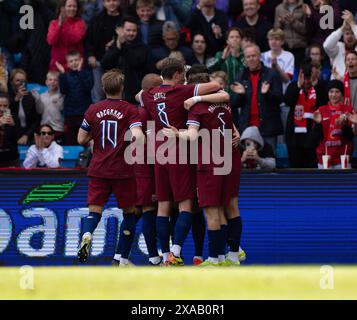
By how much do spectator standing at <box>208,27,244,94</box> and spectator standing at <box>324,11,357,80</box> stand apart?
122 cm

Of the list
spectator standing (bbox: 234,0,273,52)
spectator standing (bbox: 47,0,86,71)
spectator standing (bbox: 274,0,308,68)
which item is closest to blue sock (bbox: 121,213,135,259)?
spectator standing (bbox: 47,0,86,71)

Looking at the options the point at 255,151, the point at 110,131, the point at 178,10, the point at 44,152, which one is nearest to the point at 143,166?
the point at 110,131

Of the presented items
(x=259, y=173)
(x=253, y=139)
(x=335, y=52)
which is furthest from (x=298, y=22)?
(x=259, y=173)

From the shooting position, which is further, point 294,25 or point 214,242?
point 294,25

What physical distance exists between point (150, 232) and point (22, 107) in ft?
14.7

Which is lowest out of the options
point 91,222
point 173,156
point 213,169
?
point 91,222

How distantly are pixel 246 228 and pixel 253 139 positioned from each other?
1819 millimetres

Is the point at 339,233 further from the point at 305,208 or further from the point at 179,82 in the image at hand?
the point at 179,82

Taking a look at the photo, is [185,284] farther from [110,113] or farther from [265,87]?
[265,87]

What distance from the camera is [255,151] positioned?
580 inches

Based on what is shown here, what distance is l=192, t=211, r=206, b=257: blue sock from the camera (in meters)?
12.6

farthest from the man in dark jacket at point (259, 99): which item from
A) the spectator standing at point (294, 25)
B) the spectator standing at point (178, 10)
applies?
the spectator standing at point (178, 10)

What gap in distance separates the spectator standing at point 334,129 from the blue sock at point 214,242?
332cm
